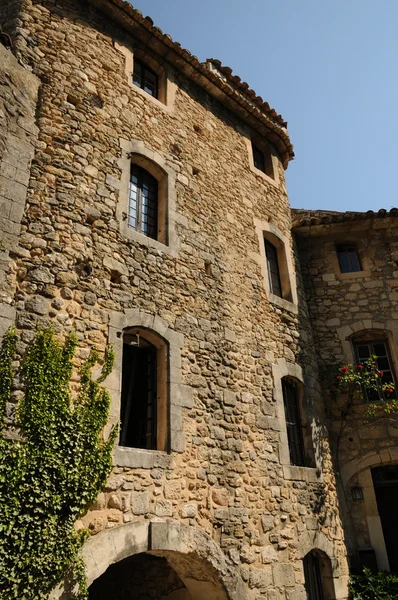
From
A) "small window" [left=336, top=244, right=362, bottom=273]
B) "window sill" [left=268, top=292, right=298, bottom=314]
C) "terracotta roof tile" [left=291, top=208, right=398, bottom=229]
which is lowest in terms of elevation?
"window sill" [left=268, top=292, right=298, bottom=314]

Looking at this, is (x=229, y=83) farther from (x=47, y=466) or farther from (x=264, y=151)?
(x=47, y=466)

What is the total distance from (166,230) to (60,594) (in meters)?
5.01

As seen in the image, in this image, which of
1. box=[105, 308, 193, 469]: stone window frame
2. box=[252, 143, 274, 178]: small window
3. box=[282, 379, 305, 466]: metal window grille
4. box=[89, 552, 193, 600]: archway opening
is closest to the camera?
box=[105, 308, 193, 469]: stone window frame

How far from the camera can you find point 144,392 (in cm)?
661

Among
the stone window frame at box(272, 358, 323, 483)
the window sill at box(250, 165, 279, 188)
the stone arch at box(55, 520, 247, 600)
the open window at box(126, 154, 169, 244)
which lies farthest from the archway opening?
the window sill at box(250, 165, 279, 188)

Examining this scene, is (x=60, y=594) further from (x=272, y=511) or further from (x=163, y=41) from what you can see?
(x=163, y=41)

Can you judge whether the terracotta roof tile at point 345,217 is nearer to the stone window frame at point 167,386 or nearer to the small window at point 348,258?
the small window at point 348,258

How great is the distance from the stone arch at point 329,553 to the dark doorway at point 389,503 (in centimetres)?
113

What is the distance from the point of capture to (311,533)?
7.39m

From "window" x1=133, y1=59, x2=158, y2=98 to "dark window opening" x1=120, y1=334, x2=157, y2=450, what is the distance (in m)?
4.97

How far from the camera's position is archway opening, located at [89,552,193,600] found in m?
7.16

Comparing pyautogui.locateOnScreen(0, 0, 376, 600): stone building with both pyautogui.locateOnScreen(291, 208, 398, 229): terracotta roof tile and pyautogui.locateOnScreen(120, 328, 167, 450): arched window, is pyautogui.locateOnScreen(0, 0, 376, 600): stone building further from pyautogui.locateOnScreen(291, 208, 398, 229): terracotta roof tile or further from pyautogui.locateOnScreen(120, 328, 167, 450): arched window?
pyautogui.locateOnScreen(291, 208, 398, 229): terracotta roof tile

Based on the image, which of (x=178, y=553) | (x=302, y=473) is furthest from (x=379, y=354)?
(x=178, y=553)

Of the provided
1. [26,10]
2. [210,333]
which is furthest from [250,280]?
[26,10]
